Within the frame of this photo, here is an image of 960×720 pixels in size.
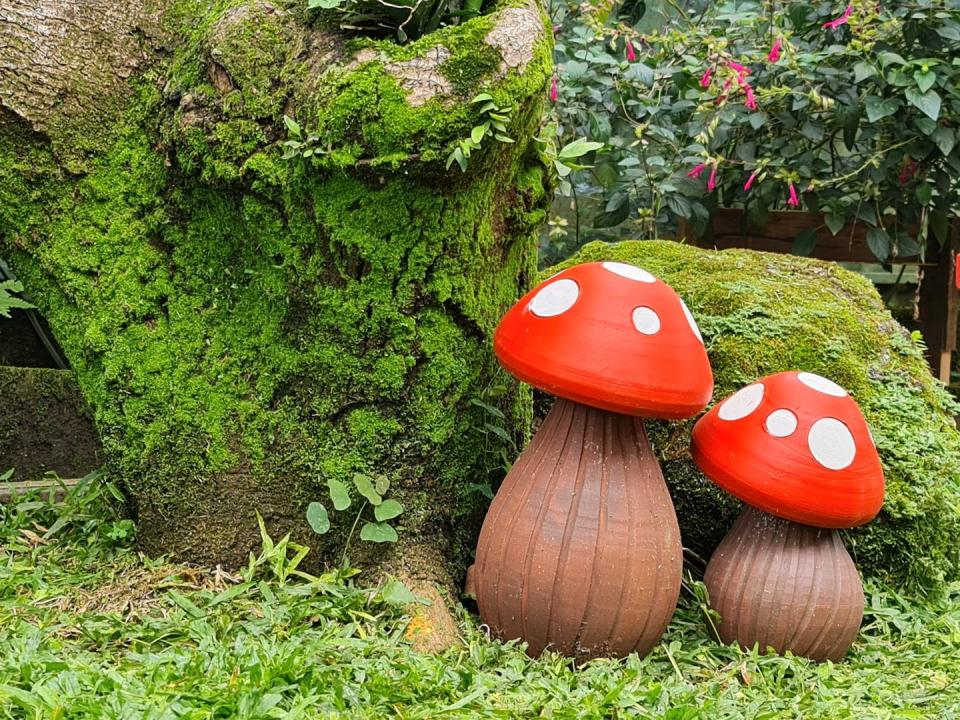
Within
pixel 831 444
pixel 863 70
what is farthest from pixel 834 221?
pixel 831 444

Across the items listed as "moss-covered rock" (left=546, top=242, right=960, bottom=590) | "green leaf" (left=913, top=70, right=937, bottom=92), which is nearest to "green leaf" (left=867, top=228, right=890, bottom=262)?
"green leaf" (left=913, top=70, right=937, bottom=92)

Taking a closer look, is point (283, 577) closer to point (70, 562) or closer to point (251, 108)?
point (70, 562)

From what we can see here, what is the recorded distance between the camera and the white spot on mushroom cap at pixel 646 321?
2.63 m

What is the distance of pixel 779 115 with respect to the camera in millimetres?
5797

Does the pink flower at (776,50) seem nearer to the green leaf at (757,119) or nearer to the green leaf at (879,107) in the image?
the green leaf at (757,119)

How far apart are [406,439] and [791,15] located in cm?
409

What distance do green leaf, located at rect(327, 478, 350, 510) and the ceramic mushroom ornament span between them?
0.45 m

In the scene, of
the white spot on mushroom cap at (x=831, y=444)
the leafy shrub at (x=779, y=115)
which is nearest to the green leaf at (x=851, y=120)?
the leafy shrub at (x=779, y=115)

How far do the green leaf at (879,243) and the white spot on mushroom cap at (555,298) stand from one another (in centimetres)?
370

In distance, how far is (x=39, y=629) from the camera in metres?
2.63

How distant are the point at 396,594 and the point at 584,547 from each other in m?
0.60

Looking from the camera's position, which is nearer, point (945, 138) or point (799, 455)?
point (799, 455)

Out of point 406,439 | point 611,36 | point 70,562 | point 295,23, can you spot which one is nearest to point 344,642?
point 406,439

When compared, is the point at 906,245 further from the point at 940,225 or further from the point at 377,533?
the point at 377,533
